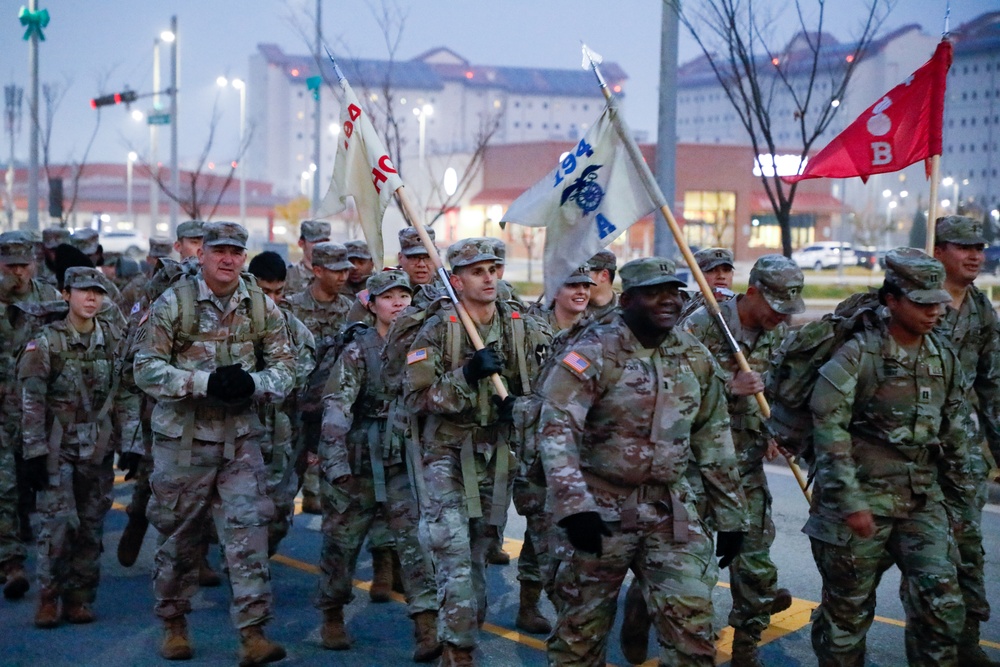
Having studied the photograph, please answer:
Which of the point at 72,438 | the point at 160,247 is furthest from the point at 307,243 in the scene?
the point at 72,438

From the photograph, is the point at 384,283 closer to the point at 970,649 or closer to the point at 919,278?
the point at 919,278

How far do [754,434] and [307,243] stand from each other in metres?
6.20

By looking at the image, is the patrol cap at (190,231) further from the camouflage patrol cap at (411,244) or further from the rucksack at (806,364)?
the rucksack at (806,364)

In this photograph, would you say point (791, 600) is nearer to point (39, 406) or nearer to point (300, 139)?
point (39, 406)

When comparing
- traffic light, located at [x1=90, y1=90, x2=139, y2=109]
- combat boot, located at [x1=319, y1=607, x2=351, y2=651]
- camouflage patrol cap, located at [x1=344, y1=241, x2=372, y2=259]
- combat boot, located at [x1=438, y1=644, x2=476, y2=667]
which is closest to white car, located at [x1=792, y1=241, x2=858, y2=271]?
traffic light, located at [x1=90, y1=90, x2=139, y2=109]

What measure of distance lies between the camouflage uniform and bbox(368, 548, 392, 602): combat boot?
2409mm

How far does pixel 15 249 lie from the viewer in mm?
8727

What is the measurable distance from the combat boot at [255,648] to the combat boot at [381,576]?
1.46m

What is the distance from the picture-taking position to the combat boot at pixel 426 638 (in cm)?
650

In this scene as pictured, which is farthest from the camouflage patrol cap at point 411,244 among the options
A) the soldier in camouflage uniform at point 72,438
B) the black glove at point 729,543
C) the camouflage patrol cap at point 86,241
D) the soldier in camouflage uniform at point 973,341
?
the camouflage patrol cap at point 86,241

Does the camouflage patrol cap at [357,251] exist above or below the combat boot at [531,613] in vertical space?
above

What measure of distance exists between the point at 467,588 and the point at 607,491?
1250mm

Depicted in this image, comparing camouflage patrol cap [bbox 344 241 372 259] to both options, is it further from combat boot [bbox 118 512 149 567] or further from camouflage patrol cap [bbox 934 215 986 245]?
camouflage patrol cap [bbox 934 215 986 245]

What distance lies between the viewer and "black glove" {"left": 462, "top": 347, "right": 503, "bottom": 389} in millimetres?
5926
